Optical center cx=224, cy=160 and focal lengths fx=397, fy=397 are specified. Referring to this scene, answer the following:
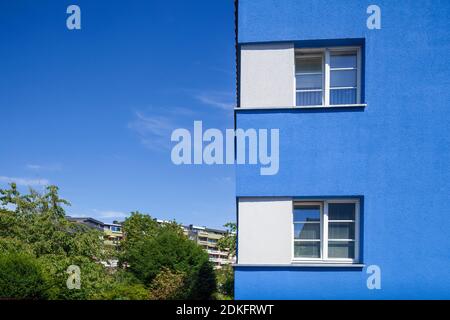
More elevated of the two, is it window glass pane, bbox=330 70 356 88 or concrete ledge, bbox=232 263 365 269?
window glass pane, bbox=330 70 356 88

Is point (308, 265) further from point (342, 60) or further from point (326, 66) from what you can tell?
point (342, 60)

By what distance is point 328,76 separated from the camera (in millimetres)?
6840

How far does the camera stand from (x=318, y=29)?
22.0ft

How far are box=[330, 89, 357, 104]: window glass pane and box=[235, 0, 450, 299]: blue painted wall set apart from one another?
329mm

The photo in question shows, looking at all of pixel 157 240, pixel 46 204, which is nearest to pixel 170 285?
pixel 157 240

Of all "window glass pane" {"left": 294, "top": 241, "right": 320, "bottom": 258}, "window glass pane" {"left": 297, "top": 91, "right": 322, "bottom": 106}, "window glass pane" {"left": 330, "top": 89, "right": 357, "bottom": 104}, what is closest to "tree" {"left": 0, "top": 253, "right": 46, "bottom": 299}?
"window glass pane" {"left": 294, "top": 241, "right": 320, "bottom": 258}

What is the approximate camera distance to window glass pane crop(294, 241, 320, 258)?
6633 millimetres

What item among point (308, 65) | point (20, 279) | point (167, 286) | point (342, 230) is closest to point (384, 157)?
point (342, 230)

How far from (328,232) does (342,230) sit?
246 mm

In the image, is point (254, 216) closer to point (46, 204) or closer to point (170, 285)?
point (170, 285)

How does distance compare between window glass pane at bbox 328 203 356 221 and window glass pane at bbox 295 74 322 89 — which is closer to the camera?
window glass pane at bbox 328 203 356 221

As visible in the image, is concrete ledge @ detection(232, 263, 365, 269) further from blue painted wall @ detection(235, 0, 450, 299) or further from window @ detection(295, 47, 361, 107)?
window @ detection(295, 47, 361, 107)

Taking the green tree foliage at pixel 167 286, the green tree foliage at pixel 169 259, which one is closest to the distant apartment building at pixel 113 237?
the green tree foliage at pixel 169 259
